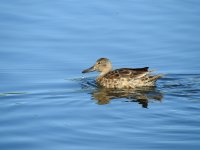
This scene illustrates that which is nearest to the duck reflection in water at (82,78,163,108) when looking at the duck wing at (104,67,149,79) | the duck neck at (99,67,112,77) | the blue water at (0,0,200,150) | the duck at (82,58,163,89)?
the blue water at (0,0,200,150)

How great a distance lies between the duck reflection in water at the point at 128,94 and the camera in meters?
13.9

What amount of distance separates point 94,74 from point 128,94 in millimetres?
3108

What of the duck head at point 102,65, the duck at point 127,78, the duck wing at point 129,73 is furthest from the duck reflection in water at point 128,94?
the duck head at point 102,65

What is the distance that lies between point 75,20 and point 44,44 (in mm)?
2118

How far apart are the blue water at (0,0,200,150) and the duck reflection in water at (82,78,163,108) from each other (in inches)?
0.8

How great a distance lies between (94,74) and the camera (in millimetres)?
17609

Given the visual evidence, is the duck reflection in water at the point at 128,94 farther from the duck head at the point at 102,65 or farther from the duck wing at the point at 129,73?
the duck head at the point at 102,65

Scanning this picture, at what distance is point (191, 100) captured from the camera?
1341 cm

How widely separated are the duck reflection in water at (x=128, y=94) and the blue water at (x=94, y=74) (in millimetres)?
21

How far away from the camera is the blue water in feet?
36.8

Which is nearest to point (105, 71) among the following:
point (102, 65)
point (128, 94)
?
point (102, 65)

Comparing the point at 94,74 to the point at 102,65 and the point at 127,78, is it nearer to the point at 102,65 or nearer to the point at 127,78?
the point at 102,65

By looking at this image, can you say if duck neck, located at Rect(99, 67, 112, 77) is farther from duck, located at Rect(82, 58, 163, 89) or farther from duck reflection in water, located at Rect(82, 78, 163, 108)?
duck reflection in water, located at Rect(82, 78, 163, 108)

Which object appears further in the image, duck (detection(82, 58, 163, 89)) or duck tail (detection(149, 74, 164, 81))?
duck (detection(82, 58, 163, 89))
